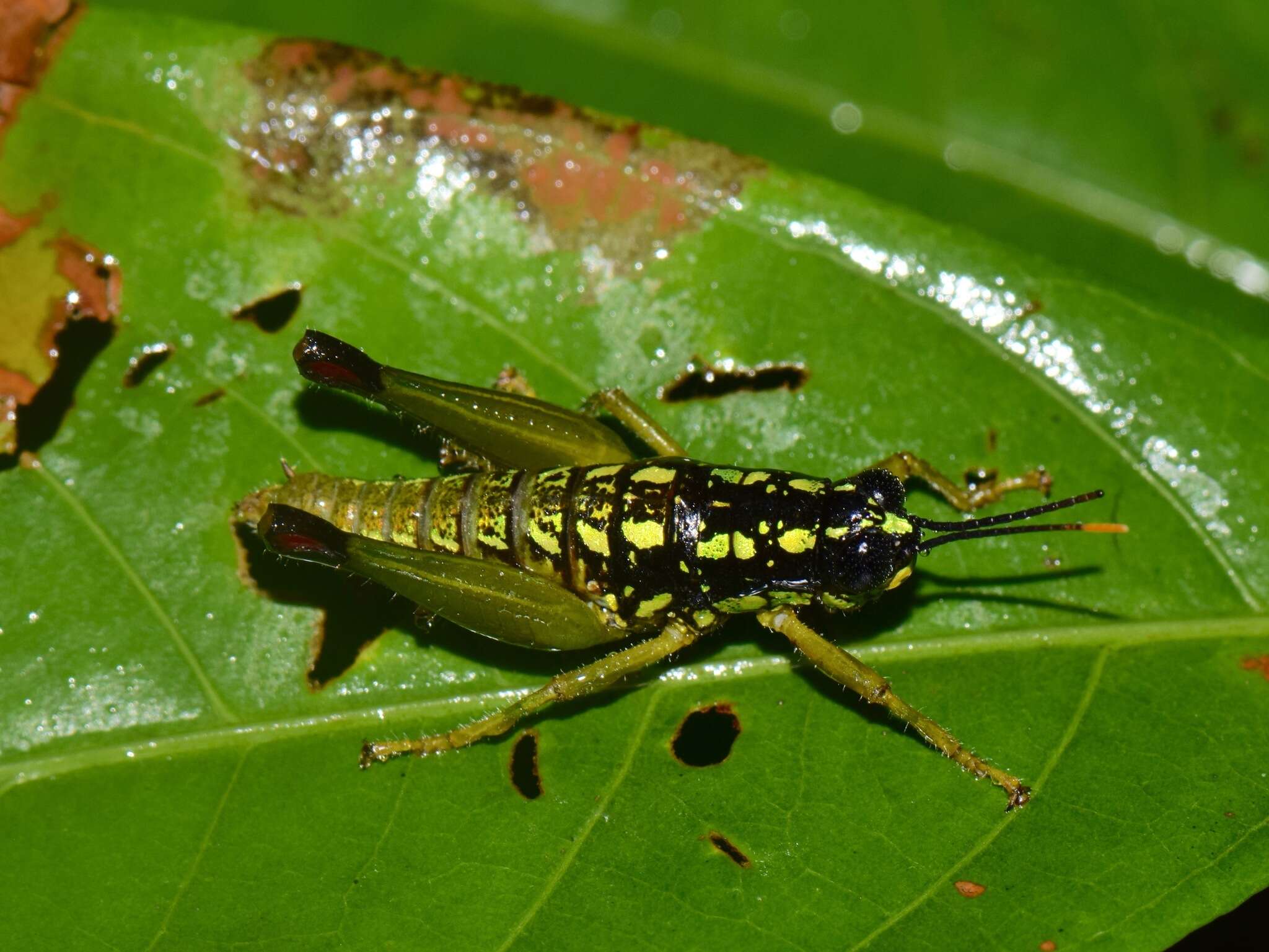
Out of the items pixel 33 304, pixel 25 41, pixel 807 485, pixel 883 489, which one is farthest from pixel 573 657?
pixel 25 41

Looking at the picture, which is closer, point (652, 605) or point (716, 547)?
point (716, 547)

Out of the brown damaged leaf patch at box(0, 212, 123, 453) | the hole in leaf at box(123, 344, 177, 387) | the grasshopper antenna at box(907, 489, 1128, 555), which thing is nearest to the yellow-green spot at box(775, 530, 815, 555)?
the grasshopper antenna at box(907, 489, 1128, 555)

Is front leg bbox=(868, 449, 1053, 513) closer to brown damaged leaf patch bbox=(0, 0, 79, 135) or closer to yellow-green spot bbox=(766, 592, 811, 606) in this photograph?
yellow-green spot bbox=(766, 592, 811, 606)

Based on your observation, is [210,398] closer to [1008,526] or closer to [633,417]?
[633,417]

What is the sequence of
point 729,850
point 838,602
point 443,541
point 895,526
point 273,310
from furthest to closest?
point 273,310 < point 443,541 < point 838,602 < point 895,526 < point 729,850

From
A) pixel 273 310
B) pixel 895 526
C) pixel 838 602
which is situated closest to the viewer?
pixel 895 526

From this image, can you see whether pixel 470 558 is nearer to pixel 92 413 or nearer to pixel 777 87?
pixel 92 413
